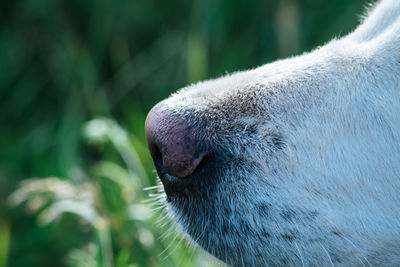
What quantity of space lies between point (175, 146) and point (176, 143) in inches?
0.4

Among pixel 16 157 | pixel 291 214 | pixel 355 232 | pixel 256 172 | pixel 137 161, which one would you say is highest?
pixel 16 157

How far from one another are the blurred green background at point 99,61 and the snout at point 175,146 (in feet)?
4.45

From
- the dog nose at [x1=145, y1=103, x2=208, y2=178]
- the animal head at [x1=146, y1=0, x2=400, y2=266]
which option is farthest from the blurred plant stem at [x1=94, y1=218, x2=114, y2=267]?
the dog nose at [x1=145, y1=103, x2=208, y2=178]

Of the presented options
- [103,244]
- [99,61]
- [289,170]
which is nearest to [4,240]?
[103,244]

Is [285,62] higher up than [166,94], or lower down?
lower down

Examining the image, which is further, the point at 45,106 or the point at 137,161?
the point at 45,106

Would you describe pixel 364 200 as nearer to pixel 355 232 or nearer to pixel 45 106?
pixel 355 232

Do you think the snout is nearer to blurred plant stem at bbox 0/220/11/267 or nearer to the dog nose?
the dog nose

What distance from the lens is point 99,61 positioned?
4.75 m

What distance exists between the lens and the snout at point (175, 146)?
6.44ft

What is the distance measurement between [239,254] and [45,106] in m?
2.95

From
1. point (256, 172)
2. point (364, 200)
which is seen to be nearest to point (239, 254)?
point (256, 172)

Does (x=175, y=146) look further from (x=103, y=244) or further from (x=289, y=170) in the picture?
(x=103, y=244)

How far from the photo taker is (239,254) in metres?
2.09
